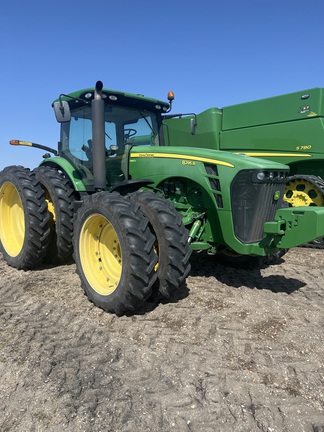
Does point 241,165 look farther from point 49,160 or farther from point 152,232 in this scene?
point 49,160

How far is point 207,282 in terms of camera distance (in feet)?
15.0

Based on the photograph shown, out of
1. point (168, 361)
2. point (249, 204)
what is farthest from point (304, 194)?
point (168, 361)

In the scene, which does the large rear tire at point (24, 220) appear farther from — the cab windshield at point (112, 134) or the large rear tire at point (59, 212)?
the cab windshield at point (112, 134)

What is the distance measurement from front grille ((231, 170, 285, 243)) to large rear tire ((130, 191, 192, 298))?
641mm

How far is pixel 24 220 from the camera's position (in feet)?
16.3

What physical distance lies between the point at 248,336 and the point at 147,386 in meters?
1.09

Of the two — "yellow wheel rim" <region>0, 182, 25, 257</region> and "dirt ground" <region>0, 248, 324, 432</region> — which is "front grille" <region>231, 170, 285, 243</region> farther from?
"yellow wheel rim" <region>0, 182, 25, 257</region>

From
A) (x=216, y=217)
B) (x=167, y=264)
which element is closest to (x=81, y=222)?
(x=167, y=264)

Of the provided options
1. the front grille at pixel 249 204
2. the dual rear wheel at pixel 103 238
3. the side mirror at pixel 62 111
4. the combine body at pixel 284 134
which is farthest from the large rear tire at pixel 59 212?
the combine body at pixel 284 134

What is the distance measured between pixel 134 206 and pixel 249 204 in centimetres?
125

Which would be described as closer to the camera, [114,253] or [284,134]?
[114,253]

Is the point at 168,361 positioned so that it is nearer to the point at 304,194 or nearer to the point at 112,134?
the point at 112,134

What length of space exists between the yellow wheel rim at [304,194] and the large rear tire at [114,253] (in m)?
4.84

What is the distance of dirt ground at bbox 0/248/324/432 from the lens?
7.14 ft
